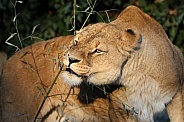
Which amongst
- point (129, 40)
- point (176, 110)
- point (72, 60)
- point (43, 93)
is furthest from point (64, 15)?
point (72, 60)

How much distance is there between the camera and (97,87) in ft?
17.5

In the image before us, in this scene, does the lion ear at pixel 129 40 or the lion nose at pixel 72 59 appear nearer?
the lion nose at pixel 72 59

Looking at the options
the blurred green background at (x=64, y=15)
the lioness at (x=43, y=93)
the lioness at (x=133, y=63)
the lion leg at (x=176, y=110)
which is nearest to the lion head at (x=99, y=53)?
the lioness at (x=133, y=63)

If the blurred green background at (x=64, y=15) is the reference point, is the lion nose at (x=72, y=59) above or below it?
above

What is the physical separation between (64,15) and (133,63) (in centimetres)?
363

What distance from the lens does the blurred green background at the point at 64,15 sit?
8570 mm

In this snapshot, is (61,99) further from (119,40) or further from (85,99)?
(119,40)

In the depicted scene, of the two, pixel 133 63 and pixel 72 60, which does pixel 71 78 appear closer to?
pixel 72 60

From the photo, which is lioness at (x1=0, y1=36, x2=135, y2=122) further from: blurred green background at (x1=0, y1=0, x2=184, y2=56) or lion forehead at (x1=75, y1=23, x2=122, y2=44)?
blurred green background at (x1=0, y1=0, x2=184, y2=56)

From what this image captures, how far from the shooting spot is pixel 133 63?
17.3 ft

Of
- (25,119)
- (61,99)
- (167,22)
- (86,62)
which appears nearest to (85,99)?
(61,99)

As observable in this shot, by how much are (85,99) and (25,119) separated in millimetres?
579

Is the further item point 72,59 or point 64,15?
point 64,15

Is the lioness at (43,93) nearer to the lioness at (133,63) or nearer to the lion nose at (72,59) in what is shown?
the lioness at (133,63)
